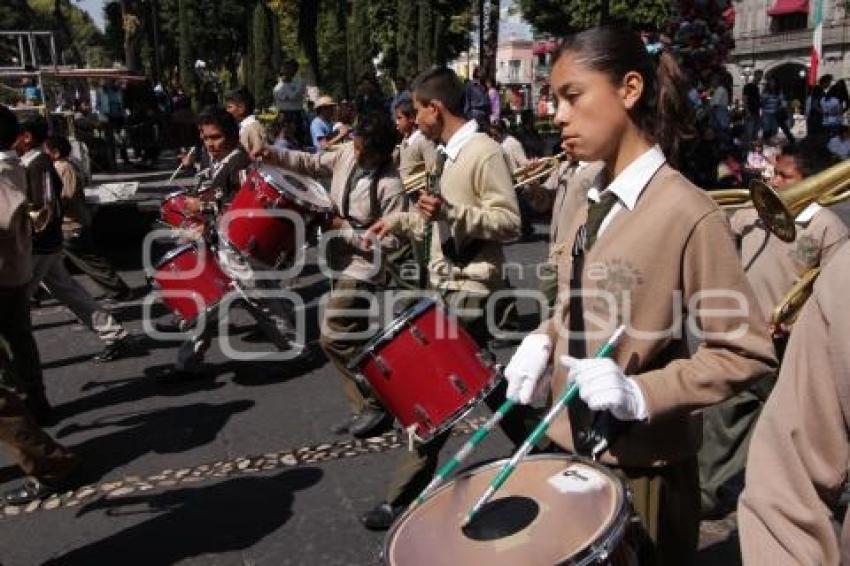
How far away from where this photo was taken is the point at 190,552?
344 centimetres

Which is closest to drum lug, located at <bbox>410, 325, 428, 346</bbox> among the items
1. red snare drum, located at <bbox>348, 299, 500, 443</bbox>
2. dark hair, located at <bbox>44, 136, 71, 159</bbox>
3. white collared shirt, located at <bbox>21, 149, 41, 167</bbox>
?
red snare drum, located at <bbox>348, 299, 500, 443</bbox>

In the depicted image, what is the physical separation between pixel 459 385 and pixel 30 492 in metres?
2.40

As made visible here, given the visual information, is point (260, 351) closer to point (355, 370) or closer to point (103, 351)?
point (103, 351)

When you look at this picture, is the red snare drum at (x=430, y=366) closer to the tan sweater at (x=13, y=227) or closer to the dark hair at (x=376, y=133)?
the dark hair at (x=376, y=133)

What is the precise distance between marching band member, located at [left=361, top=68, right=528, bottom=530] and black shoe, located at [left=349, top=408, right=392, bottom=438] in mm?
939

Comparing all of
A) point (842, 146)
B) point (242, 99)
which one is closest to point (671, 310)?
point (242, 99)

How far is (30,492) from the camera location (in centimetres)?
397

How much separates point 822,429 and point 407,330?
1952 mm

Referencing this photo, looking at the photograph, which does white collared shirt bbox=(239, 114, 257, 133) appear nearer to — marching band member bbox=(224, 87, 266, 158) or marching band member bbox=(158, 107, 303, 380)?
marching band member bbox=(224, 87, 266, 158)

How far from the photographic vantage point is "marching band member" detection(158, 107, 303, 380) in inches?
217

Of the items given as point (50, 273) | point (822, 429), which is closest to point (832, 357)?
point (822, 429)

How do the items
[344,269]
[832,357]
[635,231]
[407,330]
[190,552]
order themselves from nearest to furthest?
1. [832,357]
2. [635,231]
3. [407,330]
4. [190,552]
5. [344,269]

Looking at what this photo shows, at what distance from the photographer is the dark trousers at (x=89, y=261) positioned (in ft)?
24.8

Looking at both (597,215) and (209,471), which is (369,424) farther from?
(597,215)
